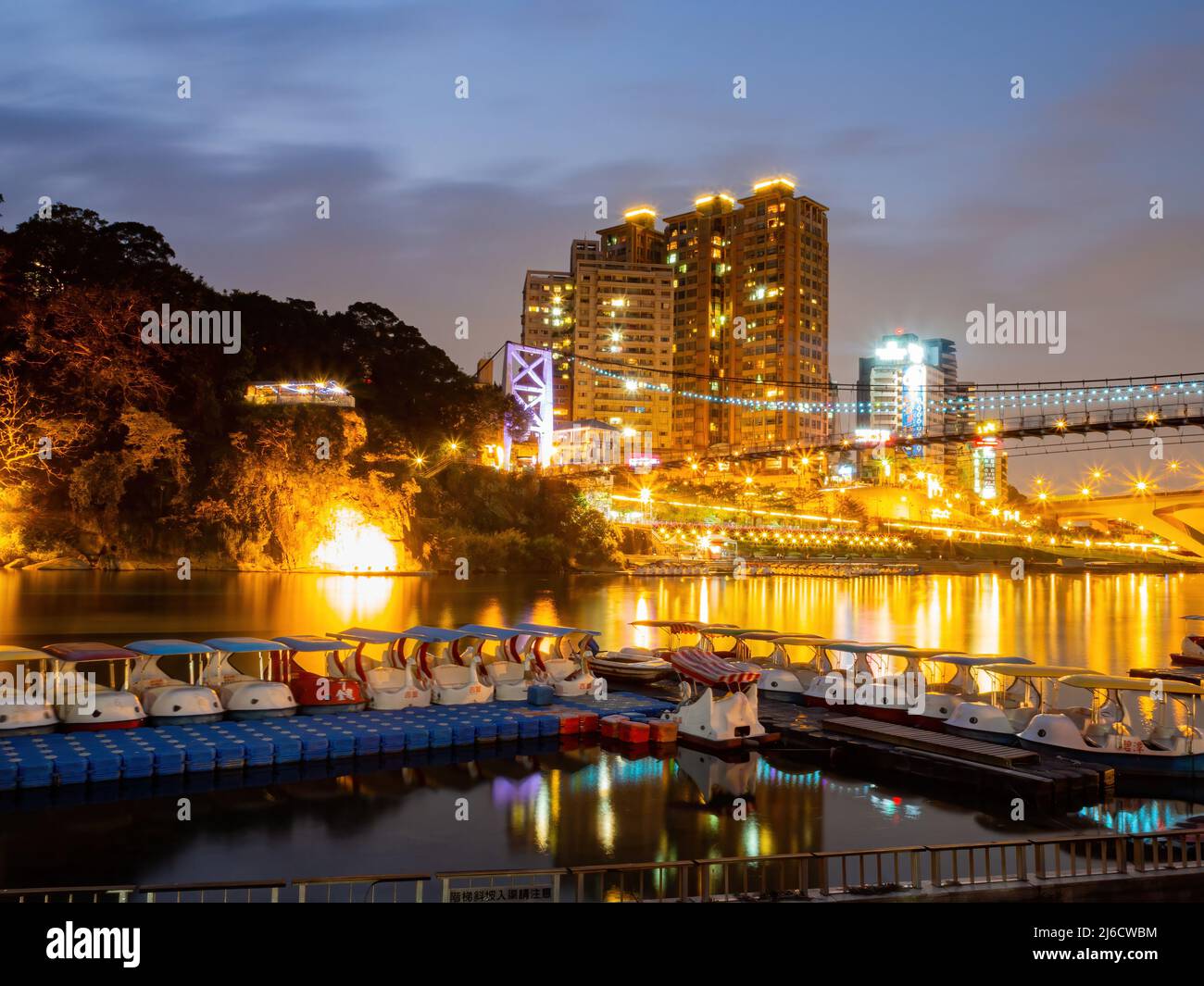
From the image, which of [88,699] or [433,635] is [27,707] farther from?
[433,635]

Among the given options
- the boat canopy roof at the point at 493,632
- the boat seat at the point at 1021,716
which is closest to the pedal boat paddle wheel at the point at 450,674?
the boat canopy roof at the point at 493,632

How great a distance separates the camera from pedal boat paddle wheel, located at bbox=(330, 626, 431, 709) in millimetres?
15945

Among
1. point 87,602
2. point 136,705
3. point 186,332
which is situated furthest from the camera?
point 186,332

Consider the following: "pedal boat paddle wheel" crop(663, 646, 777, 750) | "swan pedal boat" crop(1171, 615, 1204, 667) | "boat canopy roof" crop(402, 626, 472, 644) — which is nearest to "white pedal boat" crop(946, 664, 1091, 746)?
"pedal boat paddle wheel" crop(663, 646, 777, 750)

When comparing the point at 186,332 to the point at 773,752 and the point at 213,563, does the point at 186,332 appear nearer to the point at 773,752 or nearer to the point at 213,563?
the point at 213,563

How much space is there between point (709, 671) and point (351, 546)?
4170 cm

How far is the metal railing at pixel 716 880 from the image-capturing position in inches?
274

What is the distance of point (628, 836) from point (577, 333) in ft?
407

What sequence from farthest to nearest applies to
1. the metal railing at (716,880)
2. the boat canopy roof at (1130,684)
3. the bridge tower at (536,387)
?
the bridge tower at (536,387), the boat canopy roof at (1130,684), the metal railing at (716,880)

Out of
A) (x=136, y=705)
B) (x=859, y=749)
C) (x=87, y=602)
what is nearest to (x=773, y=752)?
(x=859, y=749)

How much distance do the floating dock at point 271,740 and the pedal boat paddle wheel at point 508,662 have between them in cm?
33

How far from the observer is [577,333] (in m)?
132

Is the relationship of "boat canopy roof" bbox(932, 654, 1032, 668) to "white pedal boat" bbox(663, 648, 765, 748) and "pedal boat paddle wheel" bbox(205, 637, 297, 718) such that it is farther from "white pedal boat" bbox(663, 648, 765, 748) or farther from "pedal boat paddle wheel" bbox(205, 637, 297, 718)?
"pedal boat paddle wheel" bbox(205, 637, 297, 718)

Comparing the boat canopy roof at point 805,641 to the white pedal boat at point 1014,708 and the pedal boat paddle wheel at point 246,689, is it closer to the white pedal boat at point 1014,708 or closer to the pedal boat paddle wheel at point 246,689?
the white pedal boat at point 1014,708
